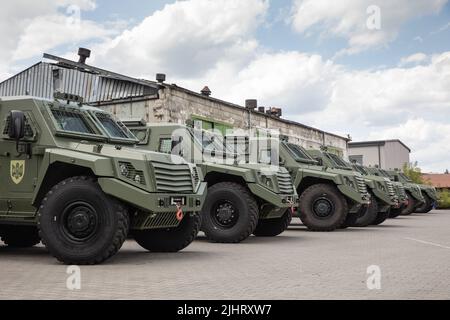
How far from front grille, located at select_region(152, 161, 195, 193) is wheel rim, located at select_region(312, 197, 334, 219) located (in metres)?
6.40

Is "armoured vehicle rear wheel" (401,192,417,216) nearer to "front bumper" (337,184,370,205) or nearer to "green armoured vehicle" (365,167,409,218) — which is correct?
"green armoured vehicle" (365,167,409,218)

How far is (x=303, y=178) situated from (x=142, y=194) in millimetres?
7543

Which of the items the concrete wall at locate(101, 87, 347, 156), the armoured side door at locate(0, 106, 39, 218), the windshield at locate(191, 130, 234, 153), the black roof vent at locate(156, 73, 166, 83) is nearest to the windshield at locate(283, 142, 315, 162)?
the windshield at locate(191, 130, 234, 153)

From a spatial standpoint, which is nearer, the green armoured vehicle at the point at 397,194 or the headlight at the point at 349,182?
the headlight at the point at 349,182

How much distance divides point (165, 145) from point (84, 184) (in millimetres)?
4028

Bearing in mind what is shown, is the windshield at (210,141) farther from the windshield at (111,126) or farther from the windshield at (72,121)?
the windshield at (72,121)

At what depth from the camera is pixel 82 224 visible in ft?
25.3

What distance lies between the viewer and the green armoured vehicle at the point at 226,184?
36.1 ft

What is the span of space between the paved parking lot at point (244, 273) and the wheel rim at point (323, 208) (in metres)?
3.40

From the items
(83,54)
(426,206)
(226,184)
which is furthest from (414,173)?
(226,184)

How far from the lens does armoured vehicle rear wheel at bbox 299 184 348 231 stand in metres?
14.4

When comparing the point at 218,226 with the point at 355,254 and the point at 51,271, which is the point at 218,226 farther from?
the point at 51,271

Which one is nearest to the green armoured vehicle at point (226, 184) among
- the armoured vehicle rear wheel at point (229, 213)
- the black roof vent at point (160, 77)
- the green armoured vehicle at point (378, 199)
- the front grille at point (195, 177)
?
the armoured vehicle rear wheel at point (229, 213)
